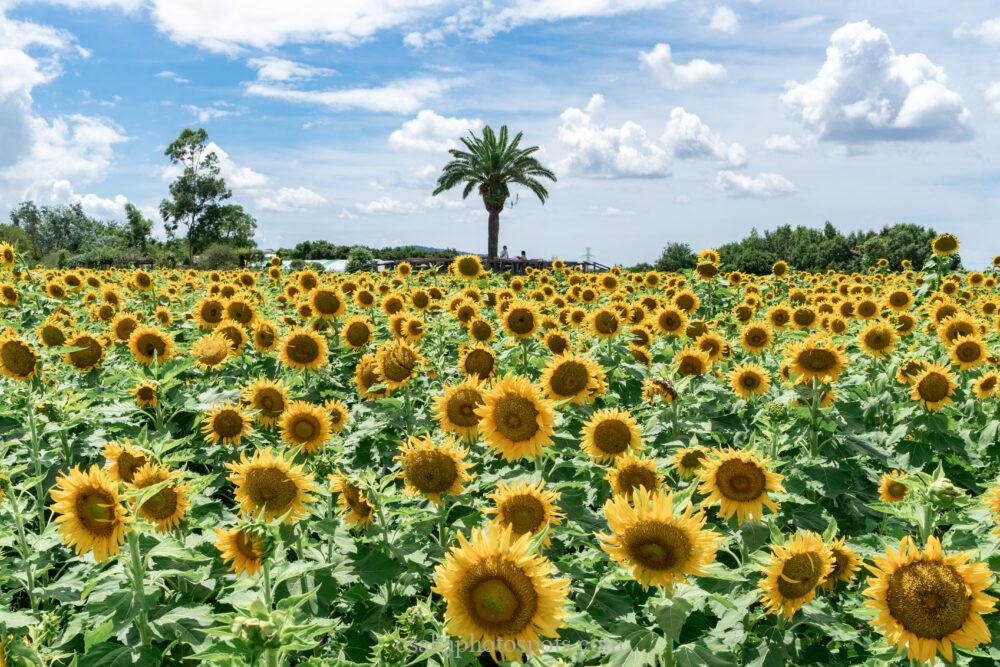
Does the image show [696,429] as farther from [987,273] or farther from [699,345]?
[987,273]

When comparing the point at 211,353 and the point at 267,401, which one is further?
the point at 211,353

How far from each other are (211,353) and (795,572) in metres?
5.98

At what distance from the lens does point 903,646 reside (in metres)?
2.85

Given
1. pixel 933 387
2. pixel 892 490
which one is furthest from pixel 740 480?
pixel 933 387

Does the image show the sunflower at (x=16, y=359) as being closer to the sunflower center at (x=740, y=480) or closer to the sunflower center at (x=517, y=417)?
the sunflower center at (x=517, y=417)

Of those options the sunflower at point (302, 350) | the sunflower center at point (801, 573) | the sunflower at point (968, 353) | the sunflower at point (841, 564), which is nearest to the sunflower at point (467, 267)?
the sunflower at point (302, 350)

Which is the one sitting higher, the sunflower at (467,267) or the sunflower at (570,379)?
the sunflower at (467,267)

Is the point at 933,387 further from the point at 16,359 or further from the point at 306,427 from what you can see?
the point at 16,359

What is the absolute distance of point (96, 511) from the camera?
126 inches

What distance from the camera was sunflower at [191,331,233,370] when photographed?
23.8 ft

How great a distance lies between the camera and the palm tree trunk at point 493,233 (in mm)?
50625

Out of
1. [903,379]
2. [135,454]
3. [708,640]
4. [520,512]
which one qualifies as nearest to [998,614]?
[708,640]

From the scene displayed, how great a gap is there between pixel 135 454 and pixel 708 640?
3.27 m

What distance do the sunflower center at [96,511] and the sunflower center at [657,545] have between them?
2.30 meters
